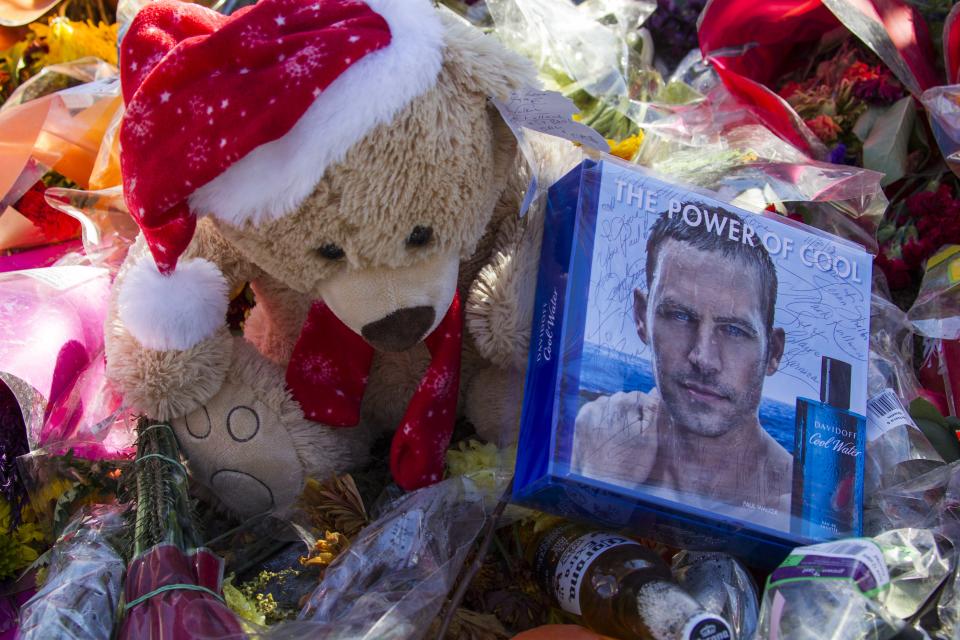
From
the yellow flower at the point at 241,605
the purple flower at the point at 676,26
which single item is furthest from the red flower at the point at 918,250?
the yellow flower at the point at 241,605

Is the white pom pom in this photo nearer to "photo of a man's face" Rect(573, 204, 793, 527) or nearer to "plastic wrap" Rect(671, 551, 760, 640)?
"photo of a man's face" Rect(573, 204, 793, 527)

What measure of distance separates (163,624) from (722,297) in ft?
2.28

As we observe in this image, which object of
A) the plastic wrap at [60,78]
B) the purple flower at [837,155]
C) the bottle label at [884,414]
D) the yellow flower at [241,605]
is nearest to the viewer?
the yellow flower at [241,605]

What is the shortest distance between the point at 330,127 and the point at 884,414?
0.77 m

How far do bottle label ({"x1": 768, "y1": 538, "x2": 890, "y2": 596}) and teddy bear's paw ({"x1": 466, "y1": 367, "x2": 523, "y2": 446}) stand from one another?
0.38 meters

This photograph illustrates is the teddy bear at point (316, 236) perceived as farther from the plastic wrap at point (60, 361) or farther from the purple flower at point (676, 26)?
the purple flower at point (676, 26)

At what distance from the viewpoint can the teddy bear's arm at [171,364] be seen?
1.03 meters

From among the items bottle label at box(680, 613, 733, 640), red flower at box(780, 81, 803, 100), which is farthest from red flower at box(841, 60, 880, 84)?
bottle label at box(680, 613, 733, 640)

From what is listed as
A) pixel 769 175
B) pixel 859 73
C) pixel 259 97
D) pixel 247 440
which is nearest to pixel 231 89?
pixel 259 97

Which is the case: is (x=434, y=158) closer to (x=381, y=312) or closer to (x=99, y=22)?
(x=381, y=312)

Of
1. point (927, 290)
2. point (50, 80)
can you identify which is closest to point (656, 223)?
point (927, 290)

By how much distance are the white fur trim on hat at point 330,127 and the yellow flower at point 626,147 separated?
53 centimetres

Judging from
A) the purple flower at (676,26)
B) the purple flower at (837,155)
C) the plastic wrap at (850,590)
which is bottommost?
the plastic wrap at (850,590)

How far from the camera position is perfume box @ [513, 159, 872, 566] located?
2.90 feet
